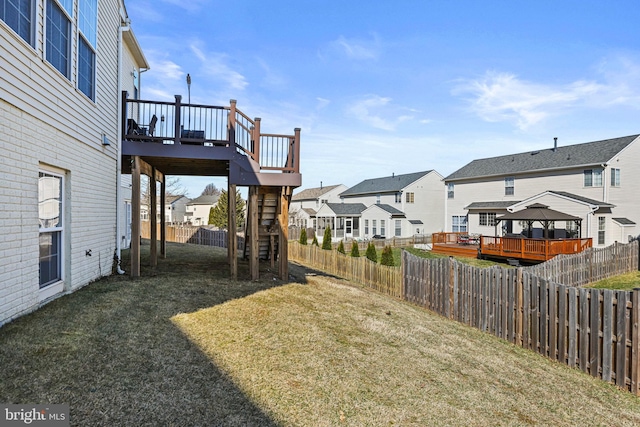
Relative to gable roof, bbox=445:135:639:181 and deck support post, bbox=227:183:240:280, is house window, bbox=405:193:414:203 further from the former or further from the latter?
deck support post, bbox=227:183:240:280

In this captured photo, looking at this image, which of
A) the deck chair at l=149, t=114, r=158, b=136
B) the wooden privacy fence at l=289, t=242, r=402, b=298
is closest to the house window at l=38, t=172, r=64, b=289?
the deck chair at l=149, t=114, r=158, b=136

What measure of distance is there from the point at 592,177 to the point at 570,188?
1.36 metres

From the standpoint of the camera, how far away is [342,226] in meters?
35.3

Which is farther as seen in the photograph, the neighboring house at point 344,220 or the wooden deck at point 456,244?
the neighboring house at point 344,220

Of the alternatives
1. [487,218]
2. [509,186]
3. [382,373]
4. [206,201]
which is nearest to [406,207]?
[487,218]

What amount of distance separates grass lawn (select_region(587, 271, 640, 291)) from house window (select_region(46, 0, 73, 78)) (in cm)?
1602

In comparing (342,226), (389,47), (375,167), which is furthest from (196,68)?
(375,167)

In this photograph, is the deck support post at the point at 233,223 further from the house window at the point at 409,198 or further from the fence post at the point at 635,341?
the house window at the point at 409,198

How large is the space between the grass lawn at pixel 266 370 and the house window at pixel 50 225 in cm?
53

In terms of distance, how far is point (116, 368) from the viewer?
12.2 ft

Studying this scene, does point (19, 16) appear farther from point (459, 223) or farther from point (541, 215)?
point (459, 223)

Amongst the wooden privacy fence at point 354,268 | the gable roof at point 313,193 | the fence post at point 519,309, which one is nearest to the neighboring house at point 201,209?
the gable roof at point 313,193

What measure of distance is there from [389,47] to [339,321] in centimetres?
1201

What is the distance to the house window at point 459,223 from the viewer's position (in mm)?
29000
